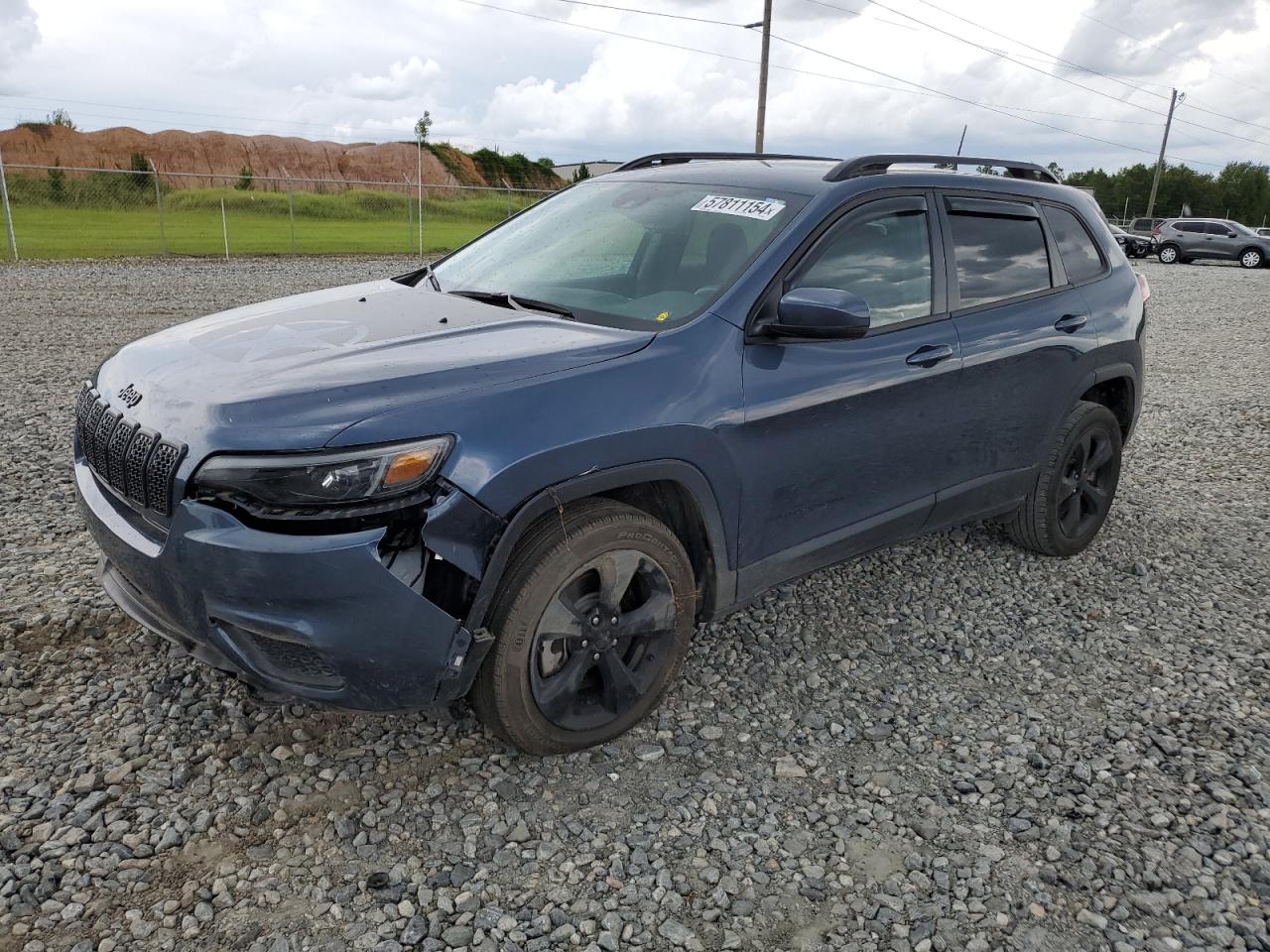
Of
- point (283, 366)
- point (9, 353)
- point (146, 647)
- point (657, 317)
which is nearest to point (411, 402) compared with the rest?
point (283, 366)

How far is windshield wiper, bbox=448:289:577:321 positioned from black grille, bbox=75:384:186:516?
129 cm

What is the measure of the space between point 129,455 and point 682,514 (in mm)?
1669

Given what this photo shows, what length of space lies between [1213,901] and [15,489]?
5.75 m

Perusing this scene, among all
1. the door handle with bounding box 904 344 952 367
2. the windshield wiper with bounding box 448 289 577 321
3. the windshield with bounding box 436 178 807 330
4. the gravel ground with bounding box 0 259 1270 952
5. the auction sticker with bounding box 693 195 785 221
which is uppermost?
the auction sticker with bounding box 693 195 785 221

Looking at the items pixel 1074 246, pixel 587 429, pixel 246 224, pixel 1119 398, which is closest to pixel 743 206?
pixel 587 429

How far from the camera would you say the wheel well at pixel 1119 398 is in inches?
195

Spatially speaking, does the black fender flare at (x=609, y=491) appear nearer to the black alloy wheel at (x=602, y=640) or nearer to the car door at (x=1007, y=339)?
the black alloy wheel at (x=602, y=640)

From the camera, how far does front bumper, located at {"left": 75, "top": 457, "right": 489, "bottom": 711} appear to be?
2.45 m

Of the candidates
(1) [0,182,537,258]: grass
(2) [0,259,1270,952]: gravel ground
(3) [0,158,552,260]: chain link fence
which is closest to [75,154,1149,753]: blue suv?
(2) [0,259,1270,952]: gravel ground

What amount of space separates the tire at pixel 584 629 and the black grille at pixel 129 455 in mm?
957

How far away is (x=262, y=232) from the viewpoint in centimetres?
3359

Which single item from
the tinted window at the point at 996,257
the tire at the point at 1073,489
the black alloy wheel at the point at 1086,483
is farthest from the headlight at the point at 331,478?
the black alloy wheel at the point at 1086,483

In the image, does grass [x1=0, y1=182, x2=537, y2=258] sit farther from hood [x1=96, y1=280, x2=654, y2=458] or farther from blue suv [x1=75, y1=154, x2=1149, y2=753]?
blue suv [x1=75, y1=154, x2=1149, y2=753]

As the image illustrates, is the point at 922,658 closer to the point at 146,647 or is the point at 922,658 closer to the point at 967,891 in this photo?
the point at 967,891
